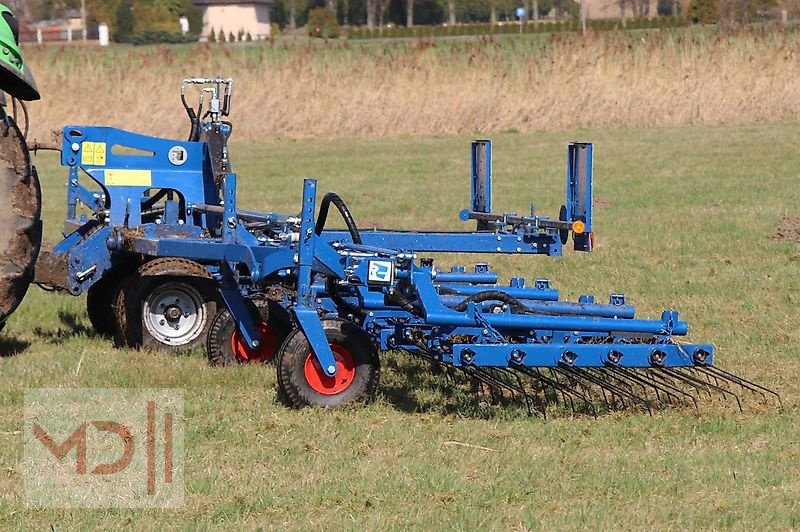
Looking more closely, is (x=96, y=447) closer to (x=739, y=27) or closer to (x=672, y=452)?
(x=672, y=452)

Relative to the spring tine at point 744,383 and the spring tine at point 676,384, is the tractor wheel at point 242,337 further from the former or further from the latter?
the spring tine at point 744,383

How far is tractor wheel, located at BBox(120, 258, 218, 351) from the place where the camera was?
26.4 ft

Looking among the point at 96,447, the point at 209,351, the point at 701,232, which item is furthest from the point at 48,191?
the point at 96,447

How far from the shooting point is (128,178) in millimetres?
8469

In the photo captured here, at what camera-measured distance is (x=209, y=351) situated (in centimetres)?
772

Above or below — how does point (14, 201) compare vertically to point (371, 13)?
below

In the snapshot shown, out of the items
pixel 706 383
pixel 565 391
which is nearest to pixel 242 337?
pixel 565 391

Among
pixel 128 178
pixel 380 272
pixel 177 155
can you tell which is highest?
pixel 177 155

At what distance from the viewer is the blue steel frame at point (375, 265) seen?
6480 millimetres

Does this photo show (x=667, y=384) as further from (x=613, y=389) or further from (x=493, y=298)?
(x=493, y=298)

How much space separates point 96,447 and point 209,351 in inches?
67.5

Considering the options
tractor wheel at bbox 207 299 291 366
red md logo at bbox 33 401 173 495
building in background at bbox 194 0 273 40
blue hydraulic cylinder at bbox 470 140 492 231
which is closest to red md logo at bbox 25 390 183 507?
red md logo at bbox 33 401 173 495

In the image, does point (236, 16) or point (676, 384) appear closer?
point (676, 384)

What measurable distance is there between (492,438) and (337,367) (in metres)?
0.93
